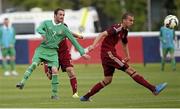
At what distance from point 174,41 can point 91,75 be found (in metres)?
6.62

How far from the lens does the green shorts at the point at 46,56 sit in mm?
20812

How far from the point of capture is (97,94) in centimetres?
2255

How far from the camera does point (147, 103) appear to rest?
19281 millimetres

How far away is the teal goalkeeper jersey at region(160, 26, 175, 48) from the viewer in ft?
113

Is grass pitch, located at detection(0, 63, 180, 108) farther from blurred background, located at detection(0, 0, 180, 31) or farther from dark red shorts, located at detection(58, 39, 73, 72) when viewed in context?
blurred background, located at detection(0, 0, 180, 31)

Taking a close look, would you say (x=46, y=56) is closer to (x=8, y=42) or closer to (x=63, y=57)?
(x=63, y=57)

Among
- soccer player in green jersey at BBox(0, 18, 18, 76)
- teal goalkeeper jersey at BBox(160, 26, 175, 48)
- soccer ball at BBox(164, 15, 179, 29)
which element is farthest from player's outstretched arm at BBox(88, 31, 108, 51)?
teal goalkeeper jersey at BBox(160, 26, 175, 48)

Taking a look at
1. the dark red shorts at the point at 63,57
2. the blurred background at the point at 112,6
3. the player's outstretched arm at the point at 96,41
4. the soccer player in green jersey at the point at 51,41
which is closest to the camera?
the player's outstretched arm at the point at 96,41

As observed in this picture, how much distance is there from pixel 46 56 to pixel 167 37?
46.6 ft

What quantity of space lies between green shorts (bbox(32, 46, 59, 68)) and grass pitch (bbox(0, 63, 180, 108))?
33.6 inches

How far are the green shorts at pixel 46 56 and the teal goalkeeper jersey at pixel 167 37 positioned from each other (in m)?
13.9

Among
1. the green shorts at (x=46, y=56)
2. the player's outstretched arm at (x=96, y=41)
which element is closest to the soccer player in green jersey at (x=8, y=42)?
the green shorts at (x=46, y=56)

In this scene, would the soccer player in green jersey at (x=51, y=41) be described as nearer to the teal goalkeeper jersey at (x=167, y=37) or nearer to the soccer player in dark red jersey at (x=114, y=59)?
the soccer player in dark red jersey at (x=114, y=59)

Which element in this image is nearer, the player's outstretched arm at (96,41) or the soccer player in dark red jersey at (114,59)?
the player's outstretched arm at (96,41)
